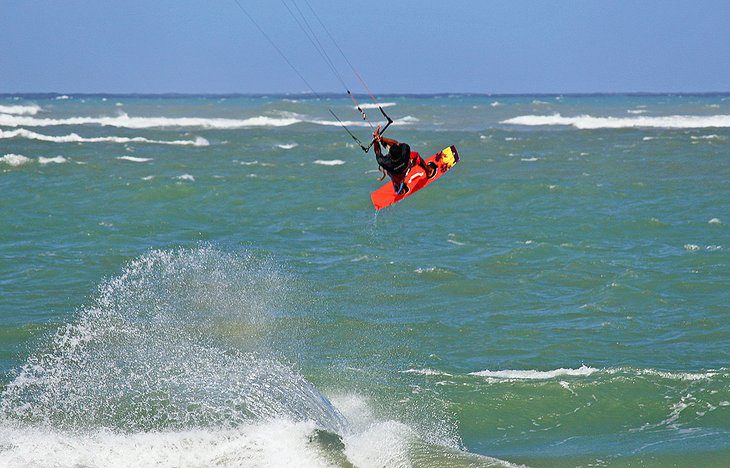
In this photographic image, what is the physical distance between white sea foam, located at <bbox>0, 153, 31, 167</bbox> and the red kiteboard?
2118cm

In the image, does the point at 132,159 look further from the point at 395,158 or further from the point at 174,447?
the point at 174,447

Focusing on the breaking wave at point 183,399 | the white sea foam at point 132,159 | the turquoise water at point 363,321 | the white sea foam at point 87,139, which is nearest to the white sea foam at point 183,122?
the white sea foam at point 87,139

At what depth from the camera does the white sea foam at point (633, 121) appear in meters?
56.5

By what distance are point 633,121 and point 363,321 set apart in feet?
167

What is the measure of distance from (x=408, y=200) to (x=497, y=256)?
6.95 meters

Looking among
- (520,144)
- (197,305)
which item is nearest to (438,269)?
(197,305)

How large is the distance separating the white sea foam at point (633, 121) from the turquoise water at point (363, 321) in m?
29.4

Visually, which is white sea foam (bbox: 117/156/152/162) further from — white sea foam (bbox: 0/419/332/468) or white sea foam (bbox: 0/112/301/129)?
white sea foam (bbox: 0/419/332/468)

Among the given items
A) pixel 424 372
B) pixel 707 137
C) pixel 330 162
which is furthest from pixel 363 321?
pixel 707 137

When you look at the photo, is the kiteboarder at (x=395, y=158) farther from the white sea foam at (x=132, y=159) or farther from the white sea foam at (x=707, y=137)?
the white sea foam at (x=707, y=137)

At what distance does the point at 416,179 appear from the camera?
13.4m

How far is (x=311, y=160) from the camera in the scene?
114 feet

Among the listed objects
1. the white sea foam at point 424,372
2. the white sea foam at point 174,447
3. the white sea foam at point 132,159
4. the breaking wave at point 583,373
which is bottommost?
the breaking wave at point 583,373

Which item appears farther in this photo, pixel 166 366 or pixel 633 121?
pixel 633 121
